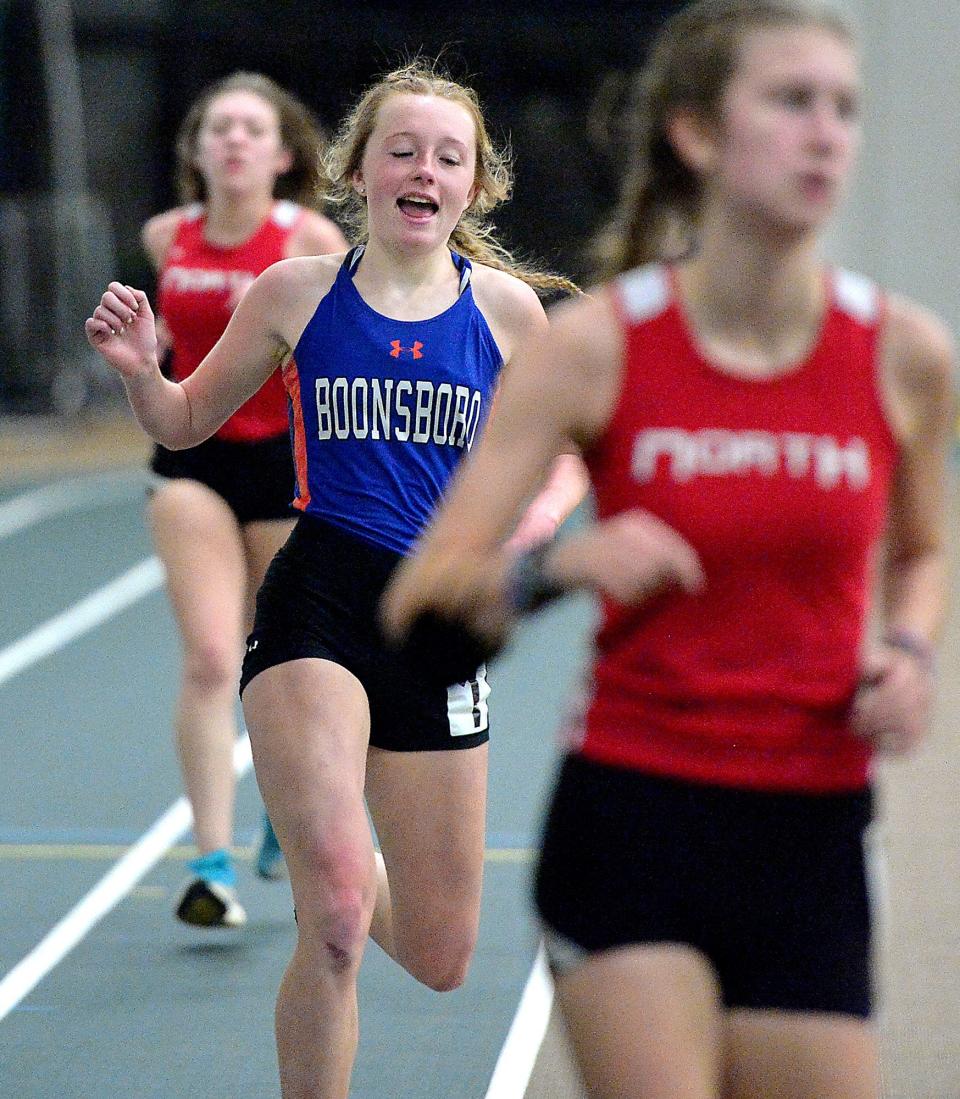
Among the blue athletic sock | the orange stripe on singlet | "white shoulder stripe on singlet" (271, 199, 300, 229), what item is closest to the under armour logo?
the orange stripe on singlet

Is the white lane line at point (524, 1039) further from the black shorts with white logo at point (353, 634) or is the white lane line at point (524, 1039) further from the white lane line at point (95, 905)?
the white lane line at point (95, 905)

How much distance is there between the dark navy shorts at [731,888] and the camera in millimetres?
2432

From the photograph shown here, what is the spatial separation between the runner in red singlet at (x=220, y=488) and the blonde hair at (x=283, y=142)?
9 cm

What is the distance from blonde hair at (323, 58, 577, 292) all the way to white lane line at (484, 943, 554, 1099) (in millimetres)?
1599

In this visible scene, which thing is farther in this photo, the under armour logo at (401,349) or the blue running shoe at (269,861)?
the blue running shoe at (269,861)

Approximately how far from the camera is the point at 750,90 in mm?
2375

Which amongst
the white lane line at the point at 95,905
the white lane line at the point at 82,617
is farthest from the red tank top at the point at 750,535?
the white lane line at the point at 82,617

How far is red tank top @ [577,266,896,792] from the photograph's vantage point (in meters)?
2.37

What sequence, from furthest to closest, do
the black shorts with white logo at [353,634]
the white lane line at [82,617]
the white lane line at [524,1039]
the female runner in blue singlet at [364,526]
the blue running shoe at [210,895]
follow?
1. the white lane line at [82,617]
2. the blue running shoe at [210,895]
3. the white lane line at [524,1039]
4. the black shorts with white logo at [353,634]
5. the female runner in blue singlet at [364,526]

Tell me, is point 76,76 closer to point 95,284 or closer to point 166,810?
point 95,284

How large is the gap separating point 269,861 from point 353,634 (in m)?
2.38

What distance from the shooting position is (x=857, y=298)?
246cm

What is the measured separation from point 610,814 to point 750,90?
90 centimetres

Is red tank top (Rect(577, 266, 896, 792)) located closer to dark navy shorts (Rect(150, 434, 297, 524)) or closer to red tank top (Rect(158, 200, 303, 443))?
dark navy shorts (Rect(150, 434, 297, 524))
